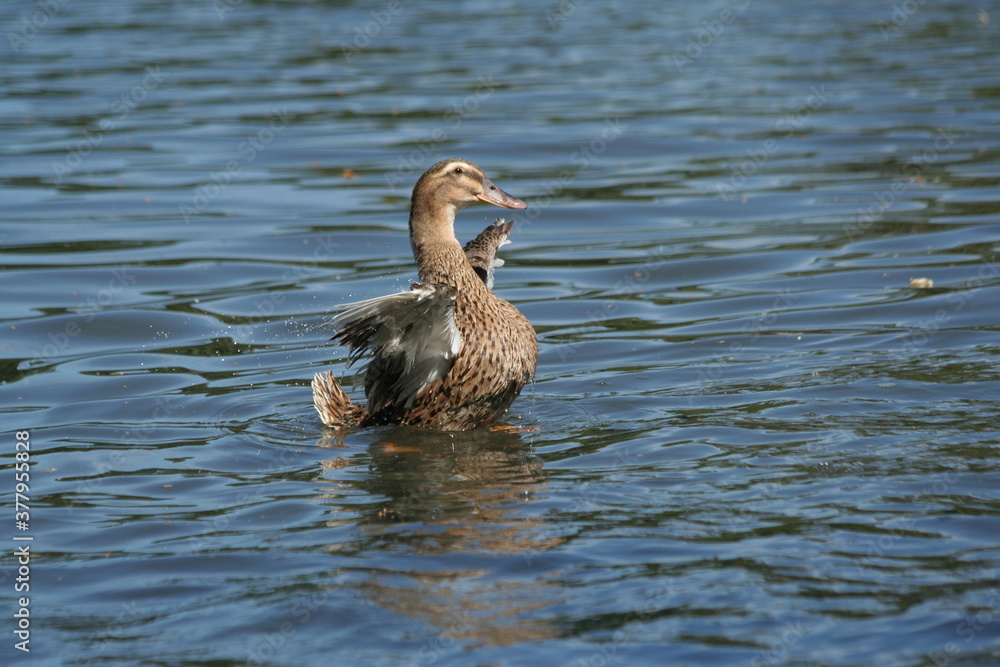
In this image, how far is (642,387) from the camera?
7.68 m

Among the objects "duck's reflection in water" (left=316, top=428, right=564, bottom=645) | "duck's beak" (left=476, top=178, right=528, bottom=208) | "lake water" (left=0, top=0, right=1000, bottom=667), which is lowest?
"duck's reflection in water" (left=316, top=428, right=564, bottom=645)

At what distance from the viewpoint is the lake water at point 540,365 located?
4.69 metres

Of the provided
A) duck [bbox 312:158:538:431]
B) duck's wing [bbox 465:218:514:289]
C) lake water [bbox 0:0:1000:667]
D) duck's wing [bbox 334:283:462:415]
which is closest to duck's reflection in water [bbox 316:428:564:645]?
lake water [bbox 0:0:1000:667]

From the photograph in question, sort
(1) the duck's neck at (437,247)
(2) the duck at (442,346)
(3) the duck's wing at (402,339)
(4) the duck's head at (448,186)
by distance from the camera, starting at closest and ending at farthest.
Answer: (3) the duck's wing at (402,339)
(2) the duck at (442,346)
(1) the duck's neck at (437,247)
(4) the duck's head at (448,186)

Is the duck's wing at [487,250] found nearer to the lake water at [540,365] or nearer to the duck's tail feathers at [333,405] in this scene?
the lake water at [540,365]

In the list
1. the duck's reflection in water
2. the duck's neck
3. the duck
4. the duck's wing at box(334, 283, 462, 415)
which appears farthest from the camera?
the duck's neck

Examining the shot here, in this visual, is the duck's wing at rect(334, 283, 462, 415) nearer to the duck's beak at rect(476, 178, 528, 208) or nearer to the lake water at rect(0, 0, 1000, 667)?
the lake water at rect(0, 0, 1000, 667)

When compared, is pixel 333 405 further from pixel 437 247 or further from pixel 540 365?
pixel 540 365

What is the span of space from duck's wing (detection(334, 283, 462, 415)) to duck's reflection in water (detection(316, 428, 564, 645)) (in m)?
0.28

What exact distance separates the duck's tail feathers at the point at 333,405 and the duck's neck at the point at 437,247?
789 mm

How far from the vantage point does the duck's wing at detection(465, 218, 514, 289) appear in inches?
305

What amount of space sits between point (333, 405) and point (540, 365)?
5.60 ft

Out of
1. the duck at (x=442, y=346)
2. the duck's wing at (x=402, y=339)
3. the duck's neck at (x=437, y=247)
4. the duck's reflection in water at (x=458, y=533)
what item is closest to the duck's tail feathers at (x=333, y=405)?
the duck at (x=442, y=346)

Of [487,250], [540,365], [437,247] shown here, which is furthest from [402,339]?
[540,365]
